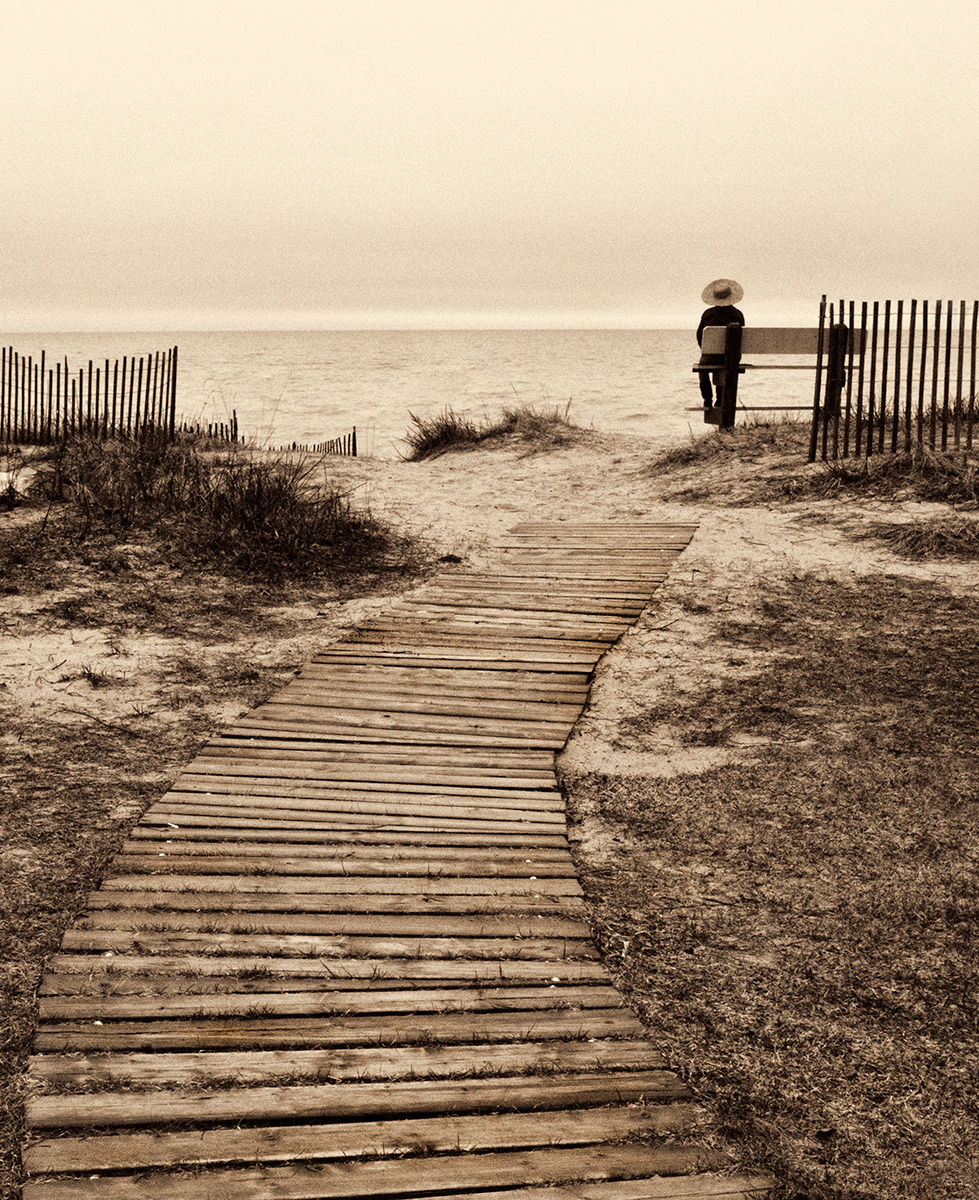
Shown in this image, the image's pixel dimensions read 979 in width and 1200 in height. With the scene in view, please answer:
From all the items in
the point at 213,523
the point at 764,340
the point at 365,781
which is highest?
the point at 764,340

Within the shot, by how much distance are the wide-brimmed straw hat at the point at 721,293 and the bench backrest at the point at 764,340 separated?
112 cm

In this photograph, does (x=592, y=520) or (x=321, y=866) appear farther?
(x=592, y=520)

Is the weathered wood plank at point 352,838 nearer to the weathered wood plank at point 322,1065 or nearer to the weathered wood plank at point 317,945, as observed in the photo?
the weathered wood plank at point 317,945

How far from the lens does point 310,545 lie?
7992 millimetres

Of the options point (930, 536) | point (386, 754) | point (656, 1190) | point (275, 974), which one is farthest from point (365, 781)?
point (930, 536)

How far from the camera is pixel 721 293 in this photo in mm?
12664

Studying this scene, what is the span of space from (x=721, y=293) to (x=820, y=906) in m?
10.3

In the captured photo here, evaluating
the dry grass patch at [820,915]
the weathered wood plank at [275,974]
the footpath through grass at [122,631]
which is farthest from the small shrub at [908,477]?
the weathered wood plank at [275,974]

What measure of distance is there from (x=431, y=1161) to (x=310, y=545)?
6012mm

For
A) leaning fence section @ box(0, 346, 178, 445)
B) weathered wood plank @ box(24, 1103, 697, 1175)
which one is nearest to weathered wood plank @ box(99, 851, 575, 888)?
weathered wood plank @ box(24, 1103, 697, 1175)

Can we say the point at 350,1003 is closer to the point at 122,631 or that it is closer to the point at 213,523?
the point at 122,631

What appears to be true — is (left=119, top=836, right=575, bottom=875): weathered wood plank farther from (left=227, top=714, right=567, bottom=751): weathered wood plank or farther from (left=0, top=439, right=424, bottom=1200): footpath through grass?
(left=227, top=714, right=567, bottom=751): weathered wood plank

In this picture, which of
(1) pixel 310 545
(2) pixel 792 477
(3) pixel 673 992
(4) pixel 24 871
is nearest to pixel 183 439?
(1) pixel 310 545

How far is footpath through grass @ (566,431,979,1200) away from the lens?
2556 mm
